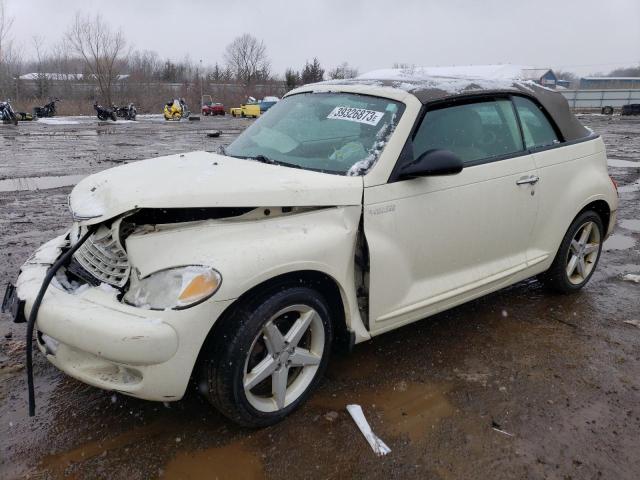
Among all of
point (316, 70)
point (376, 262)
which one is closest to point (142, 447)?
point (376, 262)

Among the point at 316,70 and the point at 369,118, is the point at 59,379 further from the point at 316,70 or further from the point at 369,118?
the point at 316,70

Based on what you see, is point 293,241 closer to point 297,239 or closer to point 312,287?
point 297,239

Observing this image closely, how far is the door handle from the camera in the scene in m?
3.55

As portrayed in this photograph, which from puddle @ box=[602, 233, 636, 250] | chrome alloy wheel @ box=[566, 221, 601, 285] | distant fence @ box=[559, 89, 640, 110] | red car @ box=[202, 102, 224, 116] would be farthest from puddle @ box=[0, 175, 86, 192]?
distant fence @ box=[559, 89, 640, 110]

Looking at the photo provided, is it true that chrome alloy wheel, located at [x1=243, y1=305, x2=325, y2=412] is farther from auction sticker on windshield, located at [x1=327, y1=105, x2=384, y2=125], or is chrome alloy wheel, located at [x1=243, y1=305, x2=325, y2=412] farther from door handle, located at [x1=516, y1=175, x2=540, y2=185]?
door handle, located at [x1=516, y1=175, x2=540, y2=185]

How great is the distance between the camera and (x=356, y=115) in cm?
329

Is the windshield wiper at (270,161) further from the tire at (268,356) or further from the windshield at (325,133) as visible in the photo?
the tire at (268,356)

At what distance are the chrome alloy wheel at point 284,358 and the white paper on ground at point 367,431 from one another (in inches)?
11.5

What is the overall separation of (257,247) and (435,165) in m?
1.12

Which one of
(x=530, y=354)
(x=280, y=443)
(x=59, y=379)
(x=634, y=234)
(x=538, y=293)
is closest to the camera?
(x=280, y=443)

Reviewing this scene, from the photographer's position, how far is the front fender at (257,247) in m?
2.33

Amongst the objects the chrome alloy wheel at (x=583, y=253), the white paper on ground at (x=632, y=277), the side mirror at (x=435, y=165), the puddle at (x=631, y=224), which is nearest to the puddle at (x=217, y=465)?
the side mirror at (x=435, y=165)

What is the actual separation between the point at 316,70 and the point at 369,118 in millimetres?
61425

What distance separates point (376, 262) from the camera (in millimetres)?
2816
